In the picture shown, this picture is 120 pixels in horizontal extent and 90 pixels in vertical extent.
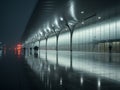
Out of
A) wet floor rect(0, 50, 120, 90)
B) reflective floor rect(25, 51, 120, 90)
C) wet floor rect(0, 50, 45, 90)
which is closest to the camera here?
wet floor rect(0, 50, 45, 90)

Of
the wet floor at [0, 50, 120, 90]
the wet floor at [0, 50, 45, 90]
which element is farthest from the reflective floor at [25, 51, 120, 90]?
the wet floor at [0, 50, 45, 90]

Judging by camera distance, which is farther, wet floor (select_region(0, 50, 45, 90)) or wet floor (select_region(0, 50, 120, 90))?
wet floor (select_region(0, 50, 120, 90))

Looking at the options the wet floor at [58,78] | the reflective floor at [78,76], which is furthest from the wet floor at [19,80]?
the reflective floor at [78,76]

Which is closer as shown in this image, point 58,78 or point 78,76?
point 58,78

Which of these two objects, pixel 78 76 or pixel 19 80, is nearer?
pixel 19 80

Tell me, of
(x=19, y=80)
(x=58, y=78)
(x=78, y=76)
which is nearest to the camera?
(x=19, y=80)

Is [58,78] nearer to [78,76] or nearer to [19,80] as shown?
[78,76]

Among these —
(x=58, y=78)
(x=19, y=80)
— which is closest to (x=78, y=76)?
(x=58, y=78)

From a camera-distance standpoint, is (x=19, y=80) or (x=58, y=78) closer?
(x=19, y=80)

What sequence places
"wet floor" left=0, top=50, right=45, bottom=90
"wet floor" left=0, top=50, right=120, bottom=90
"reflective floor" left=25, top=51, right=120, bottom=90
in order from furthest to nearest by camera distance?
"reflective floor" left=25, top=51, right=120, bottom=90
"wet floor" left=0, top=50, right=120, bottom=90
"wet floor" left=0, top=50, right=45, bottom=90

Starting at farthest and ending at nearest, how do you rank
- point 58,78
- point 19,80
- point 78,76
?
point 78,76
point 58,78
point 19,80

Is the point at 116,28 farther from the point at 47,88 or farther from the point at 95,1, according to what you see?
the point at 47,88

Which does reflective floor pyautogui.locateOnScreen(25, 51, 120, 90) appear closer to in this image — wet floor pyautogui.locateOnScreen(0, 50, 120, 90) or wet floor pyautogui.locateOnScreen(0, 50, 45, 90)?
wet floor pyautogui.locateOnScreen(0, 50, 120, 90)

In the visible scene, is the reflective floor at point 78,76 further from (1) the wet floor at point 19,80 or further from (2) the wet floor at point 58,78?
(1) the wet floor at point 19,80
